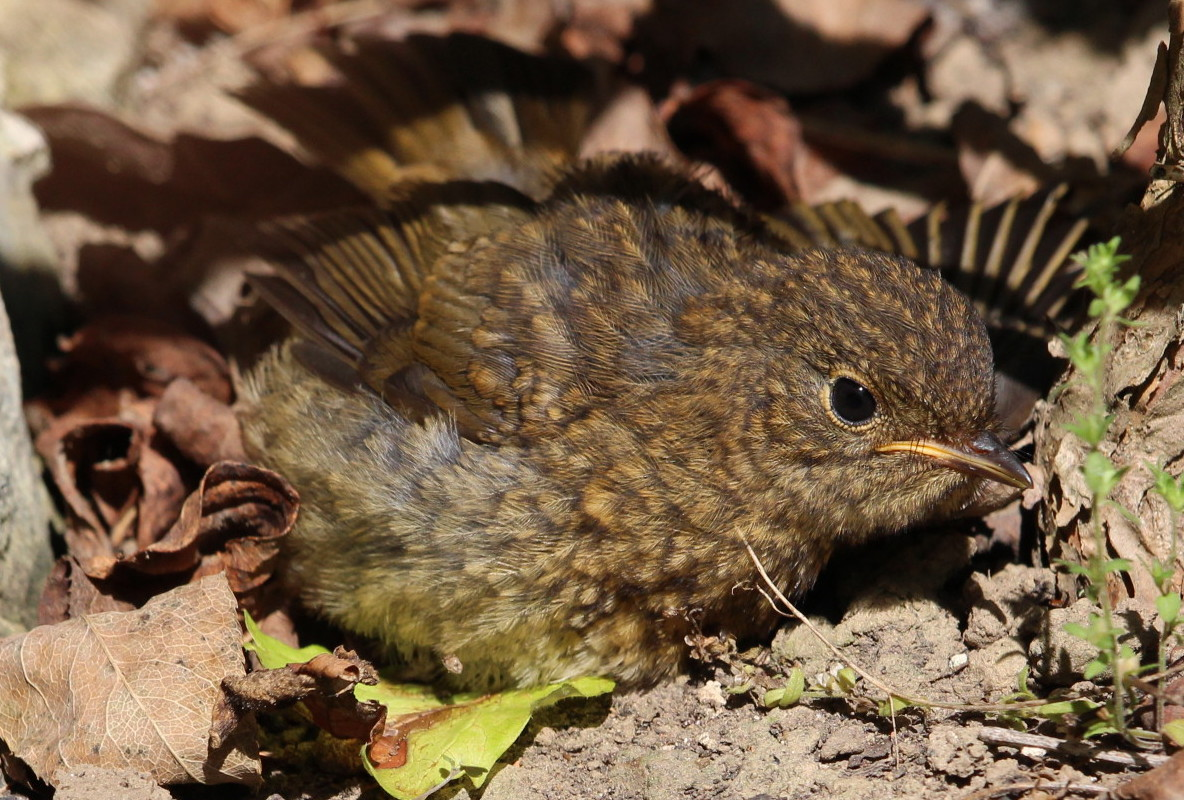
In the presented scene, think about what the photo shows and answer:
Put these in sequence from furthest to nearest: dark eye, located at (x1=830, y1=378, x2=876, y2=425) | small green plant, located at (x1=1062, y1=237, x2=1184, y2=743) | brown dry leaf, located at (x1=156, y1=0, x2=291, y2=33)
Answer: brown dry leaf, located at (x1=156, y1=0, x2=291, y2=33) < dark eye, located at (x1=830, y1=378, x2=876, y2=425) < small green plant, located at (x1=1062, y1=237, x2=1184, y2=743)

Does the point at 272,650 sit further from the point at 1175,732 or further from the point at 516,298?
the point at 1175,732

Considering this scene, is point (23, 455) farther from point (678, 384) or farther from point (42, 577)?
point (678, 384)

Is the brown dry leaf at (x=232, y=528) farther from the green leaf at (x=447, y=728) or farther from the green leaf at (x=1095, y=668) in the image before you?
the green leaf at (x=1095, y=668)

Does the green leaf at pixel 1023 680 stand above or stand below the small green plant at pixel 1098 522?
below

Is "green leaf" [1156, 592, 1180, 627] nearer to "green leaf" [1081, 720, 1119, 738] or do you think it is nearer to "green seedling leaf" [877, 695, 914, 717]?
"green leaf" [1081, 720, 1119, 738]

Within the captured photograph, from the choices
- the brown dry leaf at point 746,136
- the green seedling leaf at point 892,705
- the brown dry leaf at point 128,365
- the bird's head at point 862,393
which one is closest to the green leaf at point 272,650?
the brown dry leaf at point 128,365

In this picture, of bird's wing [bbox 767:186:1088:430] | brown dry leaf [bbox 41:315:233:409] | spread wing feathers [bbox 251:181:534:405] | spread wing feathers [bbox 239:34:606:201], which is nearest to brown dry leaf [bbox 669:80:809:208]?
bird's wing [bbox 767:186:1088:430]
